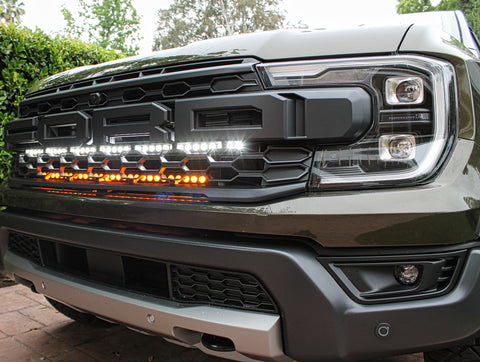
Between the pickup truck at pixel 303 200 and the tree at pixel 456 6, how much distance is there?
30.0 feet

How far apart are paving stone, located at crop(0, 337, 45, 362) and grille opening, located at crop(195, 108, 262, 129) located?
71.8 inches

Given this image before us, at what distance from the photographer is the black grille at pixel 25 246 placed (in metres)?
2.17

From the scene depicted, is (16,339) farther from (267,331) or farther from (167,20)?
(167,20)

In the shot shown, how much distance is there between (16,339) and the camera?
2750mm

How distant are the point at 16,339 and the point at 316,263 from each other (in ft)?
7.53

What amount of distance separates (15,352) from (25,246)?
77 centimetres

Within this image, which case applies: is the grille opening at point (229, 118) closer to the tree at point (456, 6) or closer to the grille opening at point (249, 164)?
the grille opening at point (249, 164)

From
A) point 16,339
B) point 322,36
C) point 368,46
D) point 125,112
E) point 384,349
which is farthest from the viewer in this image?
point 16,339

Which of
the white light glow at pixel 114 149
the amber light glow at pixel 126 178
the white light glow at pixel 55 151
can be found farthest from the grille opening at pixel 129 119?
the white light glow at pixel 55 151

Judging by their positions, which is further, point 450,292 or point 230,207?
point 230,207

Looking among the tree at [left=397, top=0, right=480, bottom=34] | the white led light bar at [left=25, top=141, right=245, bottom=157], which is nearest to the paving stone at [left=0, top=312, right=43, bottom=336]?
the white led light bar at [left=25, top=141, right=245, bottom=157]

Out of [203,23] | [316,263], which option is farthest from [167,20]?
[316,263]

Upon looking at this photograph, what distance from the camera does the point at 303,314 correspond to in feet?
4.34

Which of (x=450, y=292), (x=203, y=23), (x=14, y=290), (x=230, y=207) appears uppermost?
(x=203, y=23)
